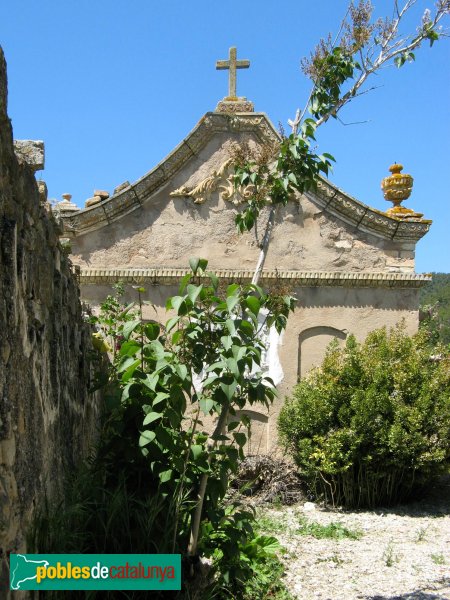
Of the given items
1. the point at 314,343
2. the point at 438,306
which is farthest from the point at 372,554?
the point at 438,306

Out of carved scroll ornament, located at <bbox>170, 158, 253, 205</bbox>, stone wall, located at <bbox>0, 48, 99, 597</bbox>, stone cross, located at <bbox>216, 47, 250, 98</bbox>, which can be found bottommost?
stone wall, located at <bbox>0, 48, 99, 597</bbox>

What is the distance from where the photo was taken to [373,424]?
314 inches

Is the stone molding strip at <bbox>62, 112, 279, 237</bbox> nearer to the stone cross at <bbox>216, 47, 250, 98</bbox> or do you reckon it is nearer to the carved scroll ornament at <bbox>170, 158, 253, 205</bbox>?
the carved scroll ornament at <bbox>170, 158, 253, 205</bbox>

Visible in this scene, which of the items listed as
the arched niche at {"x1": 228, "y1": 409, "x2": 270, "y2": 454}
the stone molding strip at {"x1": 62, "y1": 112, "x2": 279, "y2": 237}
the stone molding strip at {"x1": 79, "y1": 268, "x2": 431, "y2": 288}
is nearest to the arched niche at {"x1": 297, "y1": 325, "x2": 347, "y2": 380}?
the stone molding strip at {"x1": 79, "y1": 268, "x2": 431, "y2": 288}

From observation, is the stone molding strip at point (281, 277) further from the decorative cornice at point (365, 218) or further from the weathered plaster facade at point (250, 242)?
the decorative cornice at point (365, 218)

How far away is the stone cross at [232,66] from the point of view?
995cm

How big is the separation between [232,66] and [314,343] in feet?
13.4

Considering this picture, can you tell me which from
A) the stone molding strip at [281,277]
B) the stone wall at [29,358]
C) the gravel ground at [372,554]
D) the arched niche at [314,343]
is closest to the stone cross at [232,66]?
the stone molding strip at [281,277]

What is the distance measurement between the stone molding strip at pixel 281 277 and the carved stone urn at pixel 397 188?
102 centimetres

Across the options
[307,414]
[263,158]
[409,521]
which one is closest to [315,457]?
[307,414]
